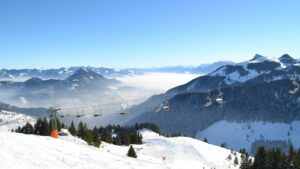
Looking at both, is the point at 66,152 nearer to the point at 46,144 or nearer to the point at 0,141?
the point at 46,144

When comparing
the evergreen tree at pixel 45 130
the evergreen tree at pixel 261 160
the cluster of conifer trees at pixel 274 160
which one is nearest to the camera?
the cluster of conifer trees at pixel 274 160

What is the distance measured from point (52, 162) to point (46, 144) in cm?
1255

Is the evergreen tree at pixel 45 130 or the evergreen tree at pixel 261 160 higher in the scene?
the evergreen tree at pixel 45 130

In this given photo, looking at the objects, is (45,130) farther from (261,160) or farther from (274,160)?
(274,160)

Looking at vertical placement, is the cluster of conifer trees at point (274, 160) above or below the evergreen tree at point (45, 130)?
below

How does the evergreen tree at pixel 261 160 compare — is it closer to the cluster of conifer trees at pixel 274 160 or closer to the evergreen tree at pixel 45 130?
the cluster of conifer trees at pixel 274 160

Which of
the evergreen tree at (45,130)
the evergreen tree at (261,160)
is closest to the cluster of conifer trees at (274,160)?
the evergreen tree at (261,160)

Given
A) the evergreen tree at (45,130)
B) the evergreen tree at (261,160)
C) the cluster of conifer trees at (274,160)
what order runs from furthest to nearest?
1. the evergreen tree at (45,130)
2. the evergreen tree at (261,160)
3. the cluster of conifer trees at (274,160)

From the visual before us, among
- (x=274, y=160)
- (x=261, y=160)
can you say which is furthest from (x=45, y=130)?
(x=274, y=160)

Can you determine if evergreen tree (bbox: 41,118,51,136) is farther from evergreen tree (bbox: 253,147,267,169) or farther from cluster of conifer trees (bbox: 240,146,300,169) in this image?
evergreen tree (bbox: 253,147,267,169)

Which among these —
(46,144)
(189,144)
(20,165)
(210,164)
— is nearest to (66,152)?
(46,144)

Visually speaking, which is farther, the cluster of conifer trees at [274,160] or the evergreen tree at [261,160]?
the evergreen tree at [261,160]

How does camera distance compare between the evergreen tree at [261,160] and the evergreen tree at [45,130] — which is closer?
the evergreen tree at [261,160]

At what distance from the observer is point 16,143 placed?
161ft
